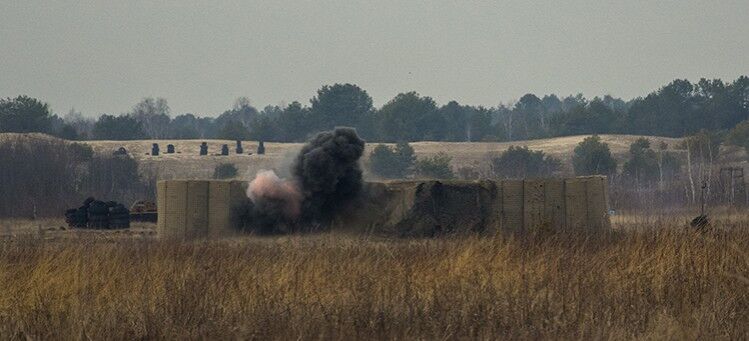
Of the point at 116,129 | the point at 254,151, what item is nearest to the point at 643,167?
the point at 254,151

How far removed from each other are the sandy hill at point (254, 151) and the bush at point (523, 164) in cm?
293

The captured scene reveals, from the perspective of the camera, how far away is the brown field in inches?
514

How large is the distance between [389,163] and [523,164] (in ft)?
39.2

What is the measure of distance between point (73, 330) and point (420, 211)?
23769 mm

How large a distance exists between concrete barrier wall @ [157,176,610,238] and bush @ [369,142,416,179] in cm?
5573

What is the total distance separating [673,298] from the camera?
15.1 m

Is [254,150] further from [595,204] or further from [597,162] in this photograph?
[595,204]

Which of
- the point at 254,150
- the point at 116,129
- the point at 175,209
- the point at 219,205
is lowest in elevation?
the point at 175,209

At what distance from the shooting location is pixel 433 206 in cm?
3625

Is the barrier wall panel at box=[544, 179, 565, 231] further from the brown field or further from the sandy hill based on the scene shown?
the sandy hill

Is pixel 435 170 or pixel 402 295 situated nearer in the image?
pixel 402 295

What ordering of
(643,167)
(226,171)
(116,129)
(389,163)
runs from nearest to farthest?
(226,171), (643,167), (389,163), (116,129)

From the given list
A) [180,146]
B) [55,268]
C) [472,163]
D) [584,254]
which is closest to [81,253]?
[55,268]

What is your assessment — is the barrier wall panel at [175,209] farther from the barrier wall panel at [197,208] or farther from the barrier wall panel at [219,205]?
the barrier wall panel at [219,205]
